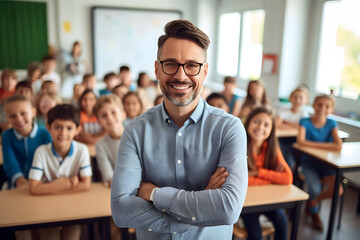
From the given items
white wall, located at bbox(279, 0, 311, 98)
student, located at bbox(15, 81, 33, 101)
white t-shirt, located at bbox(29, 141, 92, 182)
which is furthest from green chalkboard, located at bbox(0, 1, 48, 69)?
white t-shirt, located at bbox(29, 141, 92, 182)

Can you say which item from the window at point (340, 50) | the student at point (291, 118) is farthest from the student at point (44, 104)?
the window at point (340, 50)

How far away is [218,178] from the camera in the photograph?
4.00 feet

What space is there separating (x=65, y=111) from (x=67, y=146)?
0.77ft

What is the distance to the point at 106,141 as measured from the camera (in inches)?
91.0

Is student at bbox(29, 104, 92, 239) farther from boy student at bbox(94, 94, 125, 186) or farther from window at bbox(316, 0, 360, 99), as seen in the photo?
window at bbox(316, 0, 360, 99)

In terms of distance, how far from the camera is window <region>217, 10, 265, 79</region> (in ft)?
18.8

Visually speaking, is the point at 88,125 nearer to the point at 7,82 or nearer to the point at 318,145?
the point at 7,82

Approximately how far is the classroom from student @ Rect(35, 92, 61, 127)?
14 millimetres

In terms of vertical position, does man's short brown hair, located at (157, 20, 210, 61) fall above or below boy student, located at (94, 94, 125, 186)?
above

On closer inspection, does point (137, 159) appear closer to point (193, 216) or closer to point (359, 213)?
point (193, 216)

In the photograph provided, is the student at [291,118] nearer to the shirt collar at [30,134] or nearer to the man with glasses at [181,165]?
the man with glasses at [181,165]

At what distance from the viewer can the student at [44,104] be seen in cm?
314

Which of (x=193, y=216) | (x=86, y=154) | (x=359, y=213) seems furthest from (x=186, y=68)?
(x=359, y=213)

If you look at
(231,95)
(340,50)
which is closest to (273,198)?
(231,95)
